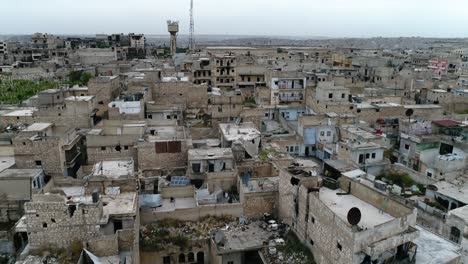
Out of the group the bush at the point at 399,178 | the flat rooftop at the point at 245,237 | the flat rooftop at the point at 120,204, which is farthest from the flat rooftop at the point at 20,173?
the bush at the point at 399,178

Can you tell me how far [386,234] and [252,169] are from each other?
9.96 m

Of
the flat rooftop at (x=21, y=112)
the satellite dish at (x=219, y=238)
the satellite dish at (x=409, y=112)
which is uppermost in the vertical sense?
the satellite dish at (x=409, y=112)

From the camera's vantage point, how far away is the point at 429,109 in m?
35.0

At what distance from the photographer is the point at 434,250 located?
14969 millimetres

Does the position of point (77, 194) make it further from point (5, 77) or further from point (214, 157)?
point (5, 77)

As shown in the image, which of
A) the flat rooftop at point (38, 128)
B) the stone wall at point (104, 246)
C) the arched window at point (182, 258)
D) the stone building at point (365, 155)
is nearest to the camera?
the stone wall at point (104, 246)

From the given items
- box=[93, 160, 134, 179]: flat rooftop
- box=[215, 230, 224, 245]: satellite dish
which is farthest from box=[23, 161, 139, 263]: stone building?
box=[93, 160, 134, 179]: flat rooftop

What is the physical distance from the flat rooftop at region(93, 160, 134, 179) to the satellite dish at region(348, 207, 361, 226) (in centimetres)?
1083

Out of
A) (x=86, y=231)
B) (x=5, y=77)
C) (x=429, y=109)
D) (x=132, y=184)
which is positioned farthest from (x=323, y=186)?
(x=5, y=77)

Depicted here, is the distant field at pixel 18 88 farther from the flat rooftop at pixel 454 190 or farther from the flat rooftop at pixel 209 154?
the flat rooftop at pixel 454 190

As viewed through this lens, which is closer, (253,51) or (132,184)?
(132,184)

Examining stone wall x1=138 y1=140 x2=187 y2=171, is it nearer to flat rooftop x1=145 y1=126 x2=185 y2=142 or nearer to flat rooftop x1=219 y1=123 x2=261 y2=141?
flat rooftop x1=145 y1=126 x2=185 y2=142

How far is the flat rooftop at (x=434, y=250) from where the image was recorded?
1436 cm

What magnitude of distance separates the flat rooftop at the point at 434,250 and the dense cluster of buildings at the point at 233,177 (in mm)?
72
